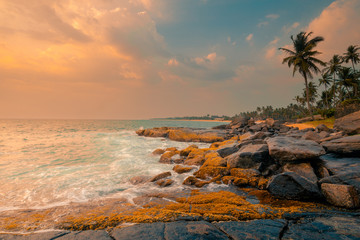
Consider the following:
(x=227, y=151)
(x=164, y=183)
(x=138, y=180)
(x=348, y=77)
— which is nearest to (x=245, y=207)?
(x=164, y=183)

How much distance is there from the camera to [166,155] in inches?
523

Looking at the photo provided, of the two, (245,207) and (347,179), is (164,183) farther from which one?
(347,179)

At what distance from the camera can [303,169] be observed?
632cm

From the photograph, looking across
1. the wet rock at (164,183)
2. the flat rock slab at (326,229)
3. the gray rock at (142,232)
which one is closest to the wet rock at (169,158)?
the wet rock at (164,183)

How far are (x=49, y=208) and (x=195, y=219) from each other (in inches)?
206

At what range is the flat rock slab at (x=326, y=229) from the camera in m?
2.89

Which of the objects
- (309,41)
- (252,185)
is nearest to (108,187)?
(252,185)

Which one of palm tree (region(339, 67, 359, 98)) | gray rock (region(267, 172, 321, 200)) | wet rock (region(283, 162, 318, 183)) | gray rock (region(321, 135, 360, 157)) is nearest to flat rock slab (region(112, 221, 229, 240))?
gray rock (region(267, 172, 321, 200))

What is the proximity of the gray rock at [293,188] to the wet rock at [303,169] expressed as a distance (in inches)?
49.6

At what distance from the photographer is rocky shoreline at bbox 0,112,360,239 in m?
3.13

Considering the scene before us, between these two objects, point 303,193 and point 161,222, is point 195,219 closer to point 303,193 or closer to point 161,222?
point 161,222

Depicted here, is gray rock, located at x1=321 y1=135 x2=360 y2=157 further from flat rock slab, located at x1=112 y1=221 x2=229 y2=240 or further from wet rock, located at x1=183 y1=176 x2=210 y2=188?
flat rock slab, located at x1=112 y1=221 x2=229 y2=240

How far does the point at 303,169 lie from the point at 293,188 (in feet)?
6.65

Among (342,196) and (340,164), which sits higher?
(340,164)
